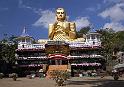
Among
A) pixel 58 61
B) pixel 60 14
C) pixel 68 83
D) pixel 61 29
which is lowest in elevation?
pixel 68 83

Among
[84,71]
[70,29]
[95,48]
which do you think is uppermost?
[70,29]

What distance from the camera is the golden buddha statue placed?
3169 inches

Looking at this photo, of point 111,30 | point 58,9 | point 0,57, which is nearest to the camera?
point 0,57

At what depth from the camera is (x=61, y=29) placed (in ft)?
266

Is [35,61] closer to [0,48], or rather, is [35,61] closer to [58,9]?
[0,48]

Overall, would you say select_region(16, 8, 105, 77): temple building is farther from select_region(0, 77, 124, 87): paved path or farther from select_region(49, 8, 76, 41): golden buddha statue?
select_region(0, 77, 124, 87): paved path

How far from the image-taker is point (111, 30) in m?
104

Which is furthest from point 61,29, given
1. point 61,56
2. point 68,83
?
point 68,83

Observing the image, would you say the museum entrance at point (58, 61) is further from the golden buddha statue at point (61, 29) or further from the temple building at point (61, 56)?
the golden buddha statue at point (61, 29)

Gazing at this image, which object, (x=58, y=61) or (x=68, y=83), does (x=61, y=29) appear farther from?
(x=68, y=83)

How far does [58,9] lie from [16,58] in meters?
17.3

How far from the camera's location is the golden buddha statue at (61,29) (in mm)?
80500

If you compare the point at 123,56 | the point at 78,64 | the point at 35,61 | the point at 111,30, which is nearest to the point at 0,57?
the point at 35,61

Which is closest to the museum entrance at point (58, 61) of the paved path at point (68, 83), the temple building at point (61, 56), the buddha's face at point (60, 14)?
the temple building at point (61, 56)
